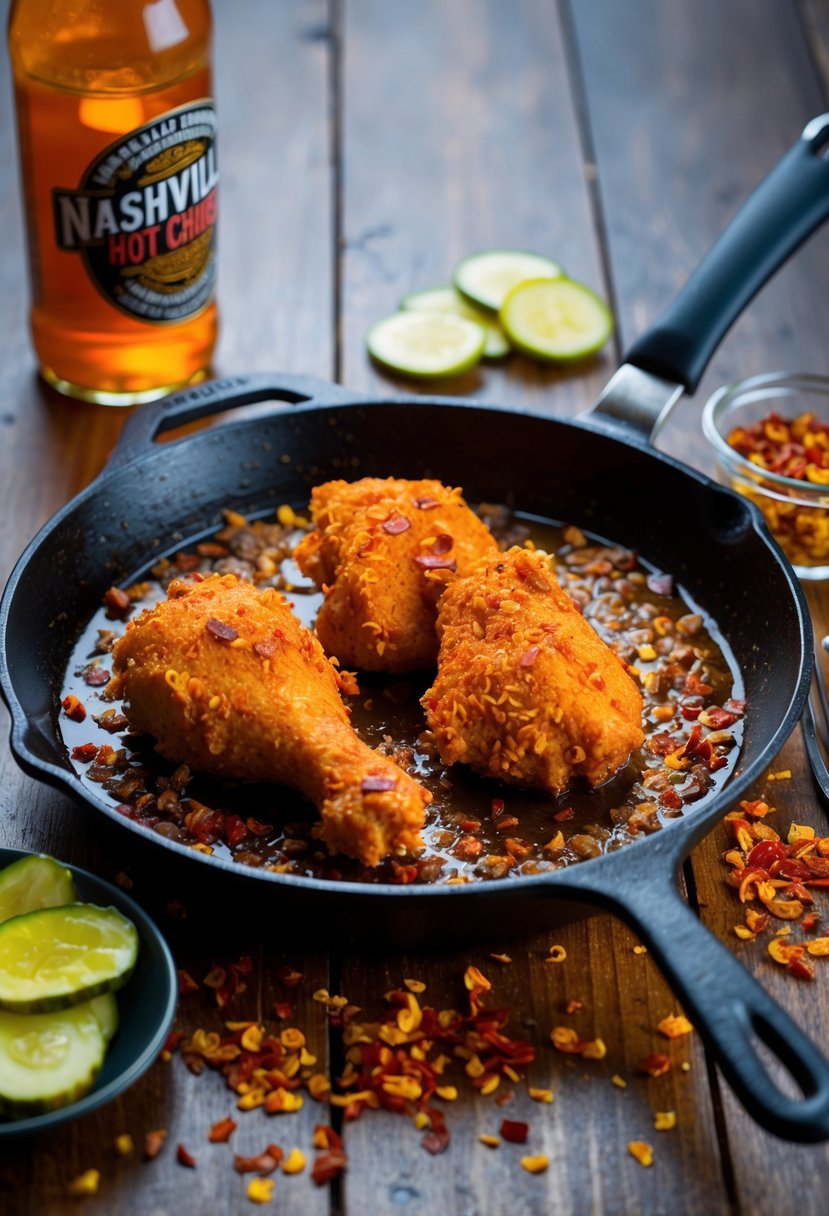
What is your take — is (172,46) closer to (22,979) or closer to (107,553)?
(107,553)

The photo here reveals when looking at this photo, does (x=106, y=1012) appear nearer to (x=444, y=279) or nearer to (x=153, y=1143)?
(x=153, y=1143)

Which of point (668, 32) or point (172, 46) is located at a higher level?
point (172, 46)

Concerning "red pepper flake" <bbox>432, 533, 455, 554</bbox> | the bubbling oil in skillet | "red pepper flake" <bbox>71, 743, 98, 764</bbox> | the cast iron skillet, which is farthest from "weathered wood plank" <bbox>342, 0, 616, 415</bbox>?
"red pepper flake" <bbox>71, 743, 98, 764</bbox>

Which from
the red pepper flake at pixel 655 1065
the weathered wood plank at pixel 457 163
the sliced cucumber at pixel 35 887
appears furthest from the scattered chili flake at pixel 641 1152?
the weathered wood plank at pixel 457 163

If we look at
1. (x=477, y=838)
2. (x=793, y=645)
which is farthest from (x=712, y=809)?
(x=793, y=645)

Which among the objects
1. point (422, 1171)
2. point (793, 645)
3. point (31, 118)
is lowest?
point (422, 1171)

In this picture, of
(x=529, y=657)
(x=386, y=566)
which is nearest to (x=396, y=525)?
(x=386, y=566)
